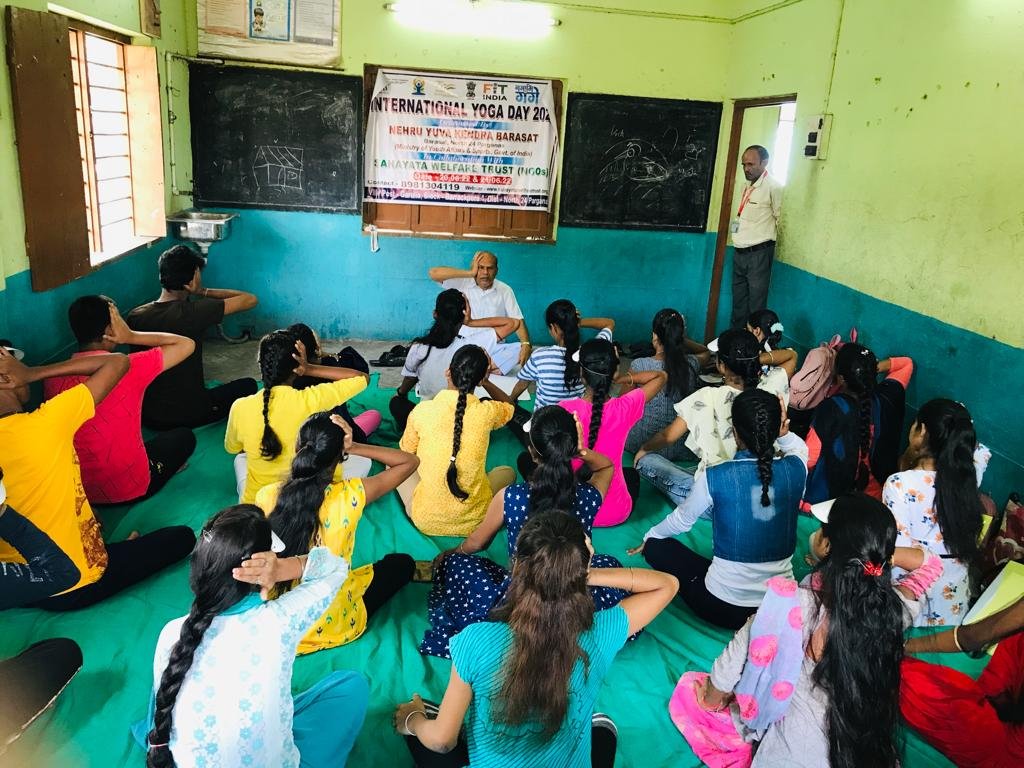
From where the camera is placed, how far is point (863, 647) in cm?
175

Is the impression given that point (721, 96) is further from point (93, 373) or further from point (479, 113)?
point (93, 373)

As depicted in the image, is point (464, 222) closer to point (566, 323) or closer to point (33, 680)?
point (566, 323)

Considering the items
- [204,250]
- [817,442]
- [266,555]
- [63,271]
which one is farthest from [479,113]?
[266,555]

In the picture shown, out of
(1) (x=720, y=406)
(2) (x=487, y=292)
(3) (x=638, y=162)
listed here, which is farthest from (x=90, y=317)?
(3) (x=638, y=162)

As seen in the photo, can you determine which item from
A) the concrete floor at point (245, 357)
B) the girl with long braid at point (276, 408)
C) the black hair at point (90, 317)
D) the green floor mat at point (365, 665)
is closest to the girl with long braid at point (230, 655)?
the green floor mat at point (365, 665)

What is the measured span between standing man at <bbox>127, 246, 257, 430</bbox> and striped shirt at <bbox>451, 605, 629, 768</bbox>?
2.77m

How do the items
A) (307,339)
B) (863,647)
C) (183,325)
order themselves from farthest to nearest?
(183,325) < (307,339) < (863,647)

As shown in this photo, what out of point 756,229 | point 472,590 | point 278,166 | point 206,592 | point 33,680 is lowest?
point 33,680

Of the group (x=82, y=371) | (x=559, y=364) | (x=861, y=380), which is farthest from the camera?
(x=559, y=364)

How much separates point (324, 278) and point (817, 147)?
367 cm

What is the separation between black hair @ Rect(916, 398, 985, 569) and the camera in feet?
8.83

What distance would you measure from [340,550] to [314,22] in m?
4.48

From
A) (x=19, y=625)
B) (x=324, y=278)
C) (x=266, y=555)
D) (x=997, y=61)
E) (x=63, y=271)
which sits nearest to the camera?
(x=266, y=555)

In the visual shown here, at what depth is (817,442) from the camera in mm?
3578
